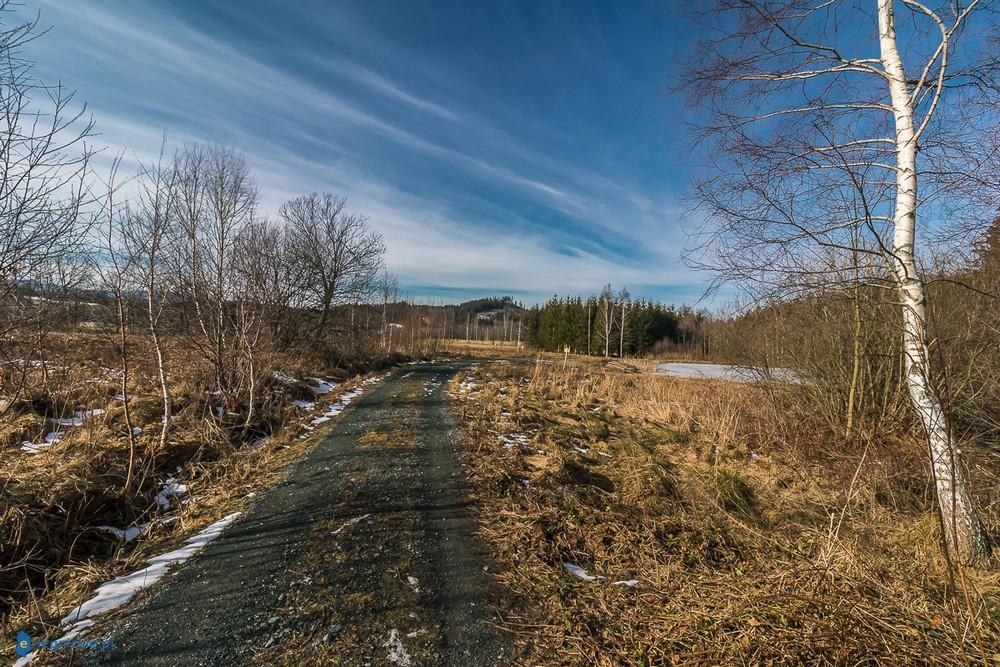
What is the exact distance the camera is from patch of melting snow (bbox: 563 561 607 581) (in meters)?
3.29


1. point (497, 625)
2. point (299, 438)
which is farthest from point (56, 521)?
point (497, 625)

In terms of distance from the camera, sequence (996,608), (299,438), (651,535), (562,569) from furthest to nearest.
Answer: (299,438) → (651,535) → (562,569) → (996,608)

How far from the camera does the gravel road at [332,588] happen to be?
2.44 m

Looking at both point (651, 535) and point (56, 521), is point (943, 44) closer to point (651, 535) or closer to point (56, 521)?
point (651, 535)

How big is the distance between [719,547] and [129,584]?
5348mm

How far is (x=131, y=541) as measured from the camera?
160 inches

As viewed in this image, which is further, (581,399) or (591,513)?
(581,399)

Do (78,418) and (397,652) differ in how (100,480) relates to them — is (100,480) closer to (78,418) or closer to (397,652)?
(78,418)

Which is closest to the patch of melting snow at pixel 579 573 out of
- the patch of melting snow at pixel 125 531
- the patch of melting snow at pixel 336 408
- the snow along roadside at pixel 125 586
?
the snow along roadside at pixel 125 586

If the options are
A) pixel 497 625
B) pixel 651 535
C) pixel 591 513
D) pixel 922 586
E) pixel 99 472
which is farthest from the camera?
pixel 99 472

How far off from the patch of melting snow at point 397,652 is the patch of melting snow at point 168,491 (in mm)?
4112

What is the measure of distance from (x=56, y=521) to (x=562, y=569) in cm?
522

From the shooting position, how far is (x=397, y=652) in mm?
2418

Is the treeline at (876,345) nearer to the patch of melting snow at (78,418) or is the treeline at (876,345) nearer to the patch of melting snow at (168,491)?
the patch of melting snow at (168,491)
